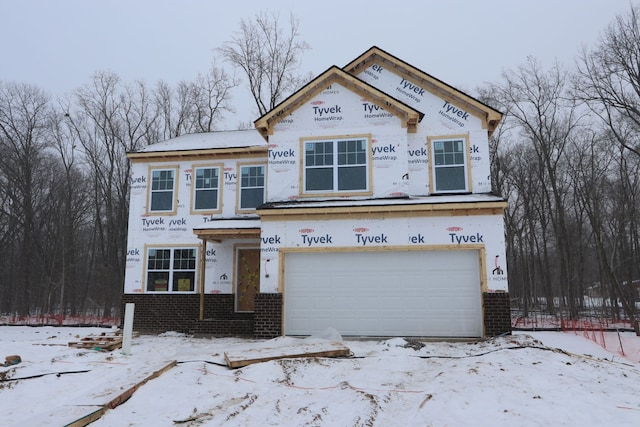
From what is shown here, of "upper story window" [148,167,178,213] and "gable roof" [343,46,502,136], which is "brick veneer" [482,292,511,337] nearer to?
"gable roof" [343,46,502,136]

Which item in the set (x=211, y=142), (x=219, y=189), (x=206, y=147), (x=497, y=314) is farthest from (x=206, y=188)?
(x=497, y=314)

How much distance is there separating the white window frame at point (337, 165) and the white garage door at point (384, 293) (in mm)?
2045

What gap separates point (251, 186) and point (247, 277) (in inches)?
128

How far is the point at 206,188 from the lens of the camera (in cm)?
1702

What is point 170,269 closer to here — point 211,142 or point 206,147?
point 206,147

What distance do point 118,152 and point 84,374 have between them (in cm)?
2681

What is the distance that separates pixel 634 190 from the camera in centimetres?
3006

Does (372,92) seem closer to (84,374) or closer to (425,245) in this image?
(425,245)

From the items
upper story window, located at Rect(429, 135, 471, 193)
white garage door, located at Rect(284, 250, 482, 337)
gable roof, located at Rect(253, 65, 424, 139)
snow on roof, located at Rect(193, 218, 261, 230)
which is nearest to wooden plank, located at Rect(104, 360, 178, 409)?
white garage door, located at Rect(284, 250, 482, 337)

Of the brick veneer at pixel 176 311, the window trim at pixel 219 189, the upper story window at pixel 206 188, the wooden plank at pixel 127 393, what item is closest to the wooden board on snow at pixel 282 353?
the wooden plank at pixel 127 393

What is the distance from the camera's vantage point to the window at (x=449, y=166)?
14391 mm

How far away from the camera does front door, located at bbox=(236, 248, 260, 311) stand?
16266 millimetres

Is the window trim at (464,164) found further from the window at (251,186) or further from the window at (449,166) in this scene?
the window at (251,186)

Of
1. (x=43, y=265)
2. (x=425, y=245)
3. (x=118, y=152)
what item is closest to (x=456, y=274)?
(x=425, y=245)
